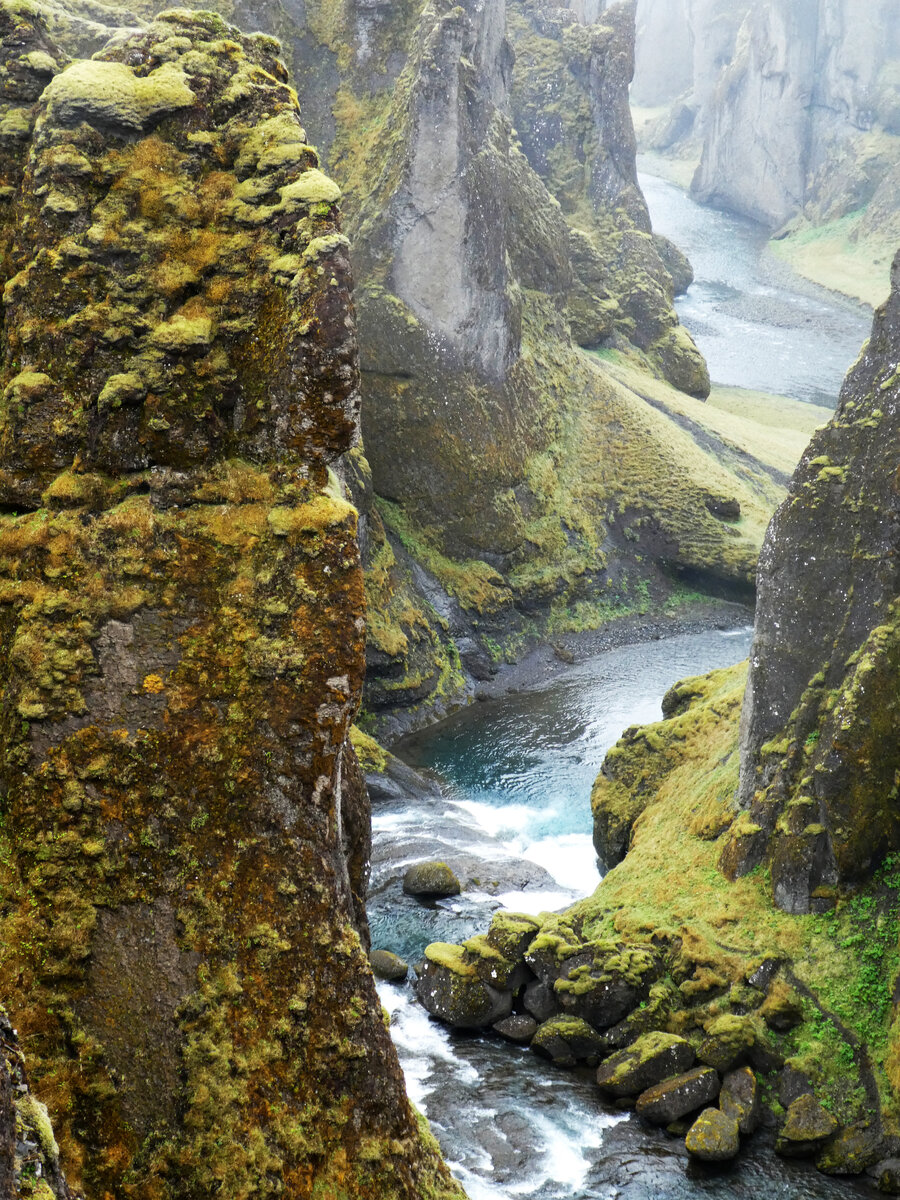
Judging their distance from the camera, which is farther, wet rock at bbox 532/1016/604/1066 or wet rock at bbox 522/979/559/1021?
wet rock at bbox 522/979/559/1021

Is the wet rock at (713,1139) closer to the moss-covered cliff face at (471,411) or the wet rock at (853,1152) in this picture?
the wet rock at (853,1152)

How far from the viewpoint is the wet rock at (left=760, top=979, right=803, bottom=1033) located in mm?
16812

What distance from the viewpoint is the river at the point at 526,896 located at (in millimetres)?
15172

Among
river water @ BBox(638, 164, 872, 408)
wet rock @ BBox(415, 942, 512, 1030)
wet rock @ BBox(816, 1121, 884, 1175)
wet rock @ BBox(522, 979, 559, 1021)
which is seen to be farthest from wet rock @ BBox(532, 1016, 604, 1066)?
river water @ BBox(638, 164, 872, 408)

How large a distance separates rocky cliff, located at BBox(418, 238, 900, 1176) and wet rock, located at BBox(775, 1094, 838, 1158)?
21mm

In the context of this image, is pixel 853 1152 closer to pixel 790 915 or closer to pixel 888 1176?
pixel 888 1176

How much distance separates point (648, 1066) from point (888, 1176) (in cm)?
352

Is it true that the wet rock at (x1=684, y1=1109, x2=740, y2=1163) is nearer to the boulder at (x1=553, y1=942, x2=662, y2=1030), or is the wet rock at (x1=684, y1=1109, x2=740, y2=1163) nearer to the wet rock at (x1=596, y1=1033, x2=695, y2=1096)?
the wet rock at (x1=596, y1=1033, x2=695, y2=1096)

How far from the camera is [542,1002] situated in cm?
1897

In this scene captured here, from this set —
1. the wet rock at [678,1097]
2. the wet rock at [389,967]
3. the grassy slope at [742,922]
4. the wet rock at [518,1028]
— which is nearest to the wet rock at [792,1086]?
the grassy slope at [742,922]

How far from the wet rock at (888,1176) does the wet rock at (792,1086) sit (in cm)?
133

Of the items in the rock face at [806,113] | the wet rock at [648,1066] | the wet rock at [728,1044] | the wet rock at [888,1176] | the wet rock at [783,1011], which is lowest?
the wet rock at [648,1066]

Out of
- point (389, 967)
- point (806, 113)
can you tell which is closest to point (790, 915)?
point (389, 967)

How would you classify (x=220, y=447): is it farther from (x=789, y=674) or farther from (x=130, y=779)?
(x=789, y=674)
